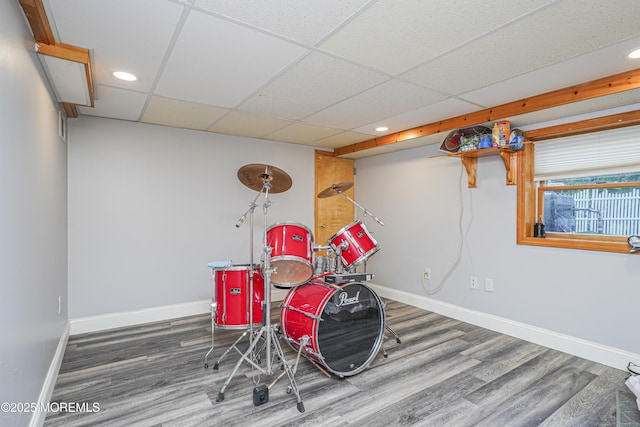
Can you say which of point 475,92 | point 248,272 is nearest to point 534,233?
point 475,92

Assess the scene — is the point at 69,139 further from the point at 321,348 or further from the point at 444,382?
the point at 444,382

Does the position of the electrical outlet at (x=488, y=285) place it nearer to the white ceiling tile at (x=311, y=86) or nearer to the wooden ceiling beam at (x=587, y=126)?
the wooden ceiling beam at (x=587, y=126)

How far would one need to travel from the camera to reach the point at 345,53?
1.93 metres

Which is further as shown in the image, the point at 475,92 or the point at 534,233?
the point at 534,233

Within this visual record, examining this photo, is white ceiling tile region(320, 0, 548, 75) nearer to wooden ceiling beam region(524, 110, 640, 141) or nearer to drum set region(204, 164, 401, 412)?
drum set region(204, 164, 401, 412)

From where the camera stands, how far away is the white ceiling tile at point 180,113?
281 centimetres

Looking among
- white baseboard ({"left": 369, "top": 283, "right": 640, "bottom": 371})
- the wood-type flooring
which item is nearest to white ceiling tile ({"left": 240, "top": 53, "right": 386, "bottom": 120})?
the wood-type flooring

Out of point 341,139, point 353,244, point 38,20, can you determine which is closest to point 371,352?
point 353,244

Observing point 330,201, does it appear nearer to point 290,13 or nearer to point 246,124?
point 246,124

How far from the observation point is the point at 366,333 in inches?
97.6

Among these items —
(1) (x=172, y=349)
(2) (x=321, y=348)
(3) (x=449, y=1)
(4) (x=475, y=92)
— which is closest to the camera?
(3) (x=449, y=1)

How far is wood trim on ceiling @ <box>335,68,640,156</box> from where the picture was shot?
2152 mm

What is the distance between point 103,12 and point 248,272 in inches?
66.7

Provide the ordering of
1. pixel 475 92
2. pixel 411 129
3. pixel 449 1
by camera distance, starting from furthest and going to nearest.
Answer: pixel 411 129 → pixel 475 92 → pixel 449 1
